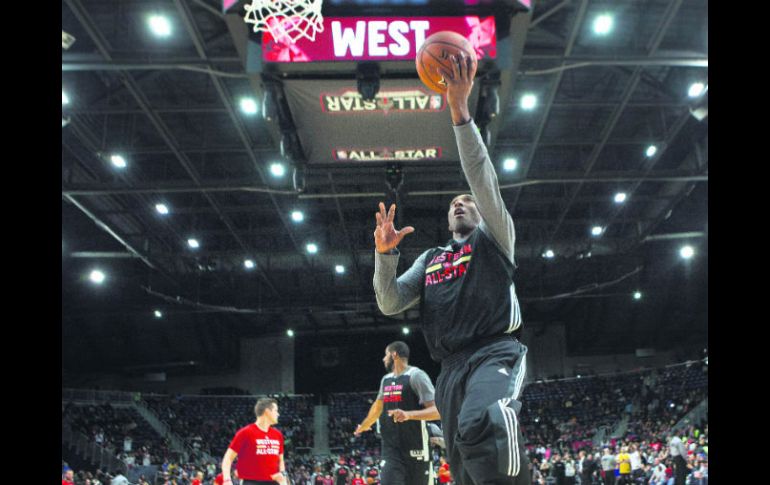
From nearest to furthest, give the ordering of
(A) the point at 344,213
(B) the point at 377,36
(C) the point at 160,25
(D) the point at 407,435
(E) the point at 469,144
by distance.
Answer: (E) the point at 469,144
(D) the point at 407,435
(B) the point at 377,36
(C) the point at 160,25
(A) the point at 344,213

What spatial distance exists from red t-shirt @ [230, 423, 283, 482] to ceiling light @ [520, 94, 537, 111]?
973cm

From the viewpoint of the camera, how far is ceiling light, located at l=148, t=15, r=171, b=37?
11977 mm

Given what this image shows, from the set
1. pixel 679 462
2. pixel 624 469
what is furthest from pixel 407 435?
pixel 624 469

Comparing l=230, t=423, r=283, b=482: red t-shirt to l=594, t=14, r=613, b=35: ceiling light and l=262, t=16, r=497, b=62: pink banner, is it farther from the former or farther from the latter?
l=594, t=14, r=613, b=35: ceiling light

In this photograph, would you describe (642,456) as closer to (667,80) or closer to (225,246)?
(667,80)

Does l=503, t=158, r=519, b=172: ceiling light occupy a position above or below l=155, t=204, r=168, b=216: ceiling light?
above

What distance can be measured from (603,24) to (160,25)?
7857mm

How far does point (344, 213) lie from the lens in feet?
69.3

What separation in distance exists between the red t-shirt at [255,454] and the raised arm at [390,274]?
4.29 m

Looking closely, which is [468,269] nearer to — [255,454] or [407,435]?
[407,435]

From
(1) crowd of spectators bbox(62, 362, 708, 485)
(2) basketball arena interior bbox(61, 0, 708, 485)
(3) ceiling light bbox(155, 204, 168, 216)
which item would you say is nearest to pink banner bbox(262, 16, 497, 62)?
(2) basketball arena interior bbox(61, 0, 708, 485)
